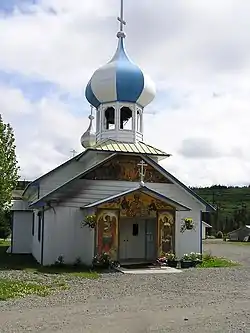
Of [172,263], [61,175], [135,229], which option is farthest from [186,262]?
[61,175]

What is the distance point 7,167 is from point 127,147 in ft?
25.7

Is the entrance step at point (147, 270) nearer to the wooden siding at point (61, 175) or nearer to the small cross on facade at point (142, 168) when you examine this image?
the small cross on facade at point (142, 168)

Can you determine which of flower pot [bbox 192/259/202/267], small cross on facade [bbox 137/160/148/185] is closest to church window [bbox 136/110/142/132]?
small cross on facade [bbox 137/160/148/185]

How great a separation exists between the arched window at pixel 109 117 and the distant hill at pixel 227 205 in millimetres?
46405

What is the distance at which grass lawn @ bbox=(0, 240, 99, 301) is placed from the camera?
13.6 m

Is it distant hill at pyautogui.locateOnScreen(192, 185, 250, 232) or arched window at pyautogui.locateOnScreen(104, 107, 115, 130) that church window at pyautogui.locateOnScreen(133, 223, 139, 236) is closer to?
arched window at pyautogui.locateOnScreen(104, 107, 115, 130)

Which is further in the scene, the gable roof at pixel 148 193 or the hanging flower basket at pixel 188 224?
the hanging flower basket at pixel 188 224

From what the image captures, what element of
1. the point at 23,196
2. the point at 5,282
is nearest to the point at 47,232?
the point at 5,282

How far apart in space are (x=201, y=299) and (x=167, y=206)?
9.52m

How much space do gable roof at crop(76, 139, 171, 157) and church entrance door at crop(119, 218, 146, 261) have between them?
317cm

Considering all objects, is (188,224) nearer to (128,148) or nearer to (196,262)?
(196,262)


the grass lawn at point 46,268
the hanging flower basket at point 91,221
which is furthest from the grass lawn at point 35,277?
the hanging flower basket at point 91,221

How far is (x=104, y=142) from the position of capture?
24781 mm

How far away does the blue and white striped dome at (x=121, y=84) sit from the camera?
82.3 ft
